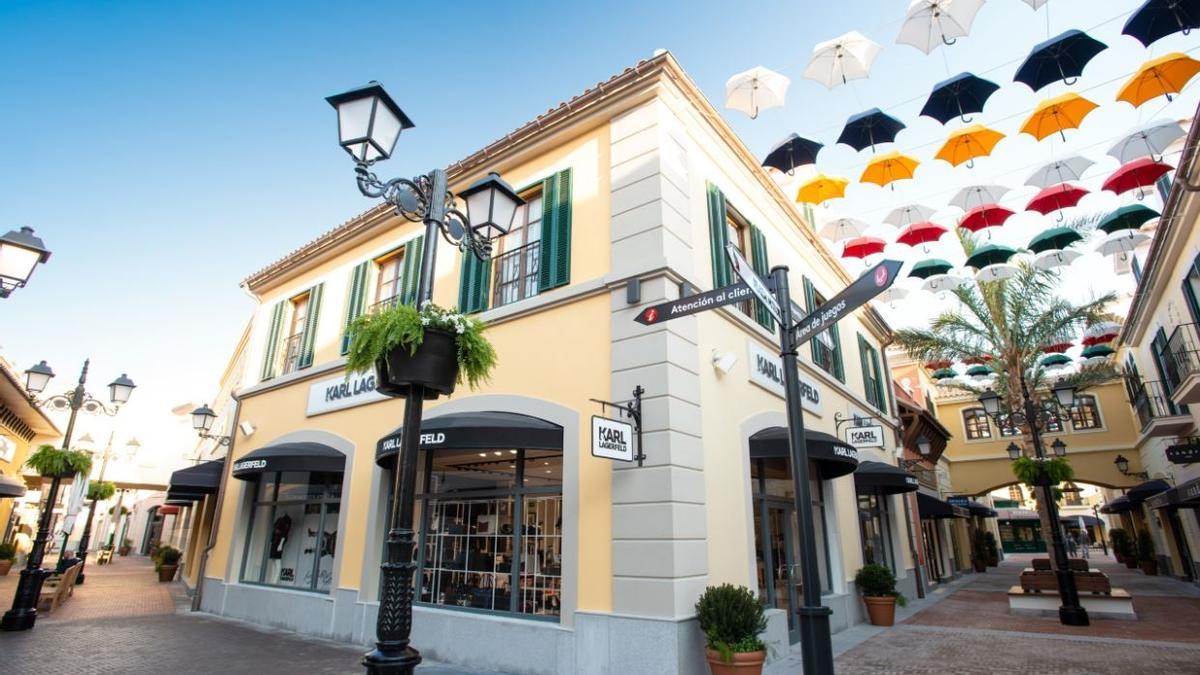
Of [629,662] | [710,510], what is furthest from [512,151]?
[629,662]

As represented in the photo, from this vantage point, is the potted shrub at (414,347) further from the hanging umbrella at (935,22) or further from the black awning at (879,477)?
the black awning at (879,477)

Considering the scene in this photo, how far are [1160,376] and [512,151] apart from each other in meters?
20.0

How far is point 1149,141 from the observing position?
10719mm

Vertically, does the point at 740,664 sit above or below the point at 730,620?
below

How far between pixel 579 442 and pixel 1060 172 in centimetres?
1114

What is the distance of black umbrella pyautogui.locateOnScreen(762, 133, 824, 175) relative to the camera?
35.1 ft

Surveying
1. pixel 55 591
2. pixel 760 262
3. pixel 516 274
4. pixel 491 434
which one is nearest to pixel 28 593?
pixel 55 591

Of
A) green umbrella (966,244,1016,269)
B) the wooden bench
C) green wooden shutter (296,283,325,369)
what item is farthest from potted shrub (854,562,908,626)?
the wooden bench

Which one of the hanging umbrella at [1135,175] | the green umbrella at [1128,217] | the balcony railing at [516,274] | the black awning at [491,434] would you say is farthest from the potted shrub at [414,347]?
the green umbrella at [1128,217]

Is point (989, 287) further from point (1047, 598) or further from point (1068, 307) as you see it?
point (1047, 598)

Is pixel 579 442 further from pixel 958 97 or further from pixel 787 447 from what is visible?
pixel 958 97

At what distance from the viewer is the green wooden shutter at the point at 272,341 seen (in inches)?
546

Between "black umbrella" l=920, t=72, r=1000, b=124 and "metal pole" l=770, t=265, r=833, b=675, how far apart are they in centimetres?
717

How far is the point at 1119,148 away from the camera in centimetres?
1096
